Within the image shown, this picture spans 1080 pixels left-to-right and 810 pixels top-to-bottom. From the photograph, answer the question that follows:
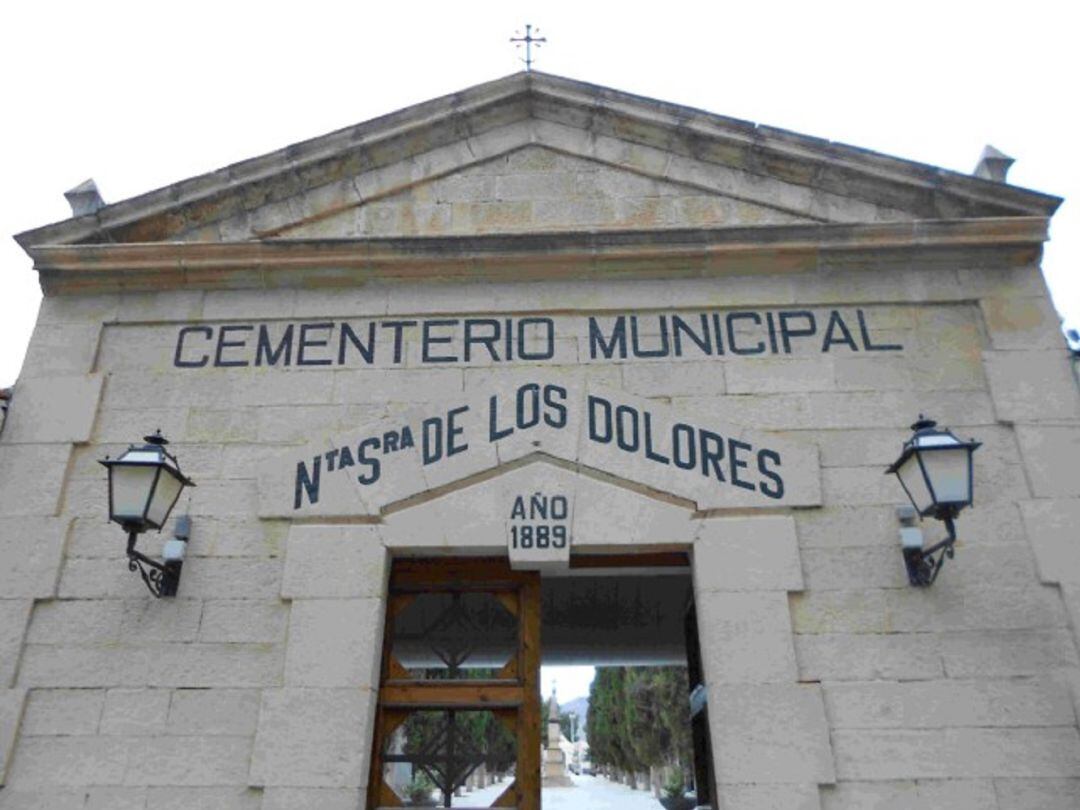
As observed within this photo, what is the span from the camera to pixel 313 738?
13.4 ft

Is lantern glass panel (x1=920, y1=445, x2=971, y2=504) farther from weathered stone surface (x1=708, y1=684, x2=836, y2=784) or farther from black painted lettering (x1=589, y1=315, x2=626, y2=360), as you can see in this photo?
black painted lettering (x1=589, y1=315, x2=626, y2=360)

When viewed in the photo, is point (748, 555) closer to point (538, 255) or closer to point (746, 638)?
point (746, 638)

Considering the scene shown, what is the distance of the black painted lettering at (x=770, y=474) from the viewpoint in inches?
179

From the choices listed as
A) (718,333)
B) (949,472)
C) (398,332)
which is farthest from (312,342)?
(949,472)

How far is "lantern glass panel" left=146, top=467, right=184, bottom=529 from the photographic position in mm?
4188

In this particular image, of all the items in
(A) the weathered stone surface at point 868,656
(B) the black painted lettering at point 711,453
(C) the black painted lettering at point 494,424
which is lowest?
(A) the weathered stone surface at point 868,656

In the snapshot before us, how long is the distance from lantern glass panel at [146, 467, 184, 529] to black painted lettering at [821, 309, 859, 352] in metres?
3.74

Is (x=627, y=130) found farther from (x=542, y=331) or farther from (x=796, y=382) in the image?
(x=796, y=382)

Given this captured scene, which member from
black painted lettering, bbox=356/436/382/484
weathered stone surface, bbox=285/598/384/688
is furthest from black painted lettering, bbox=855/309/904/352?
weathered stone surface, bbox=285/598/384/688

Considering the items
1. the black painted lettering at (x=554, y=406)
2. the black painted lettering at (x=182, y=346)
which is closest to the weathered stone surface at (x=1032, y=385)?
the black painted lettering at (x=554, y=406)

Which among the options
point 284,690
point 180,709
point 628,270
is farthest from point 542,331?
point 180,709

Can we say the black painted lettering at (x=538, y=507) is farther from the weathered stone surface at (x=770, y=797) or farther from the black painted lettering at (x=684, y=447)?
the weathered stone surface at (x=770, y=797)

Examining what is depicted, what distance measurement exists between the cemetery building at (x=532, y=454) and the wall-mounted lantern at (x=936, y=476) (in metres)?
0.02

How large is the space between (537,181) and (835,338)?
87.8 inches
